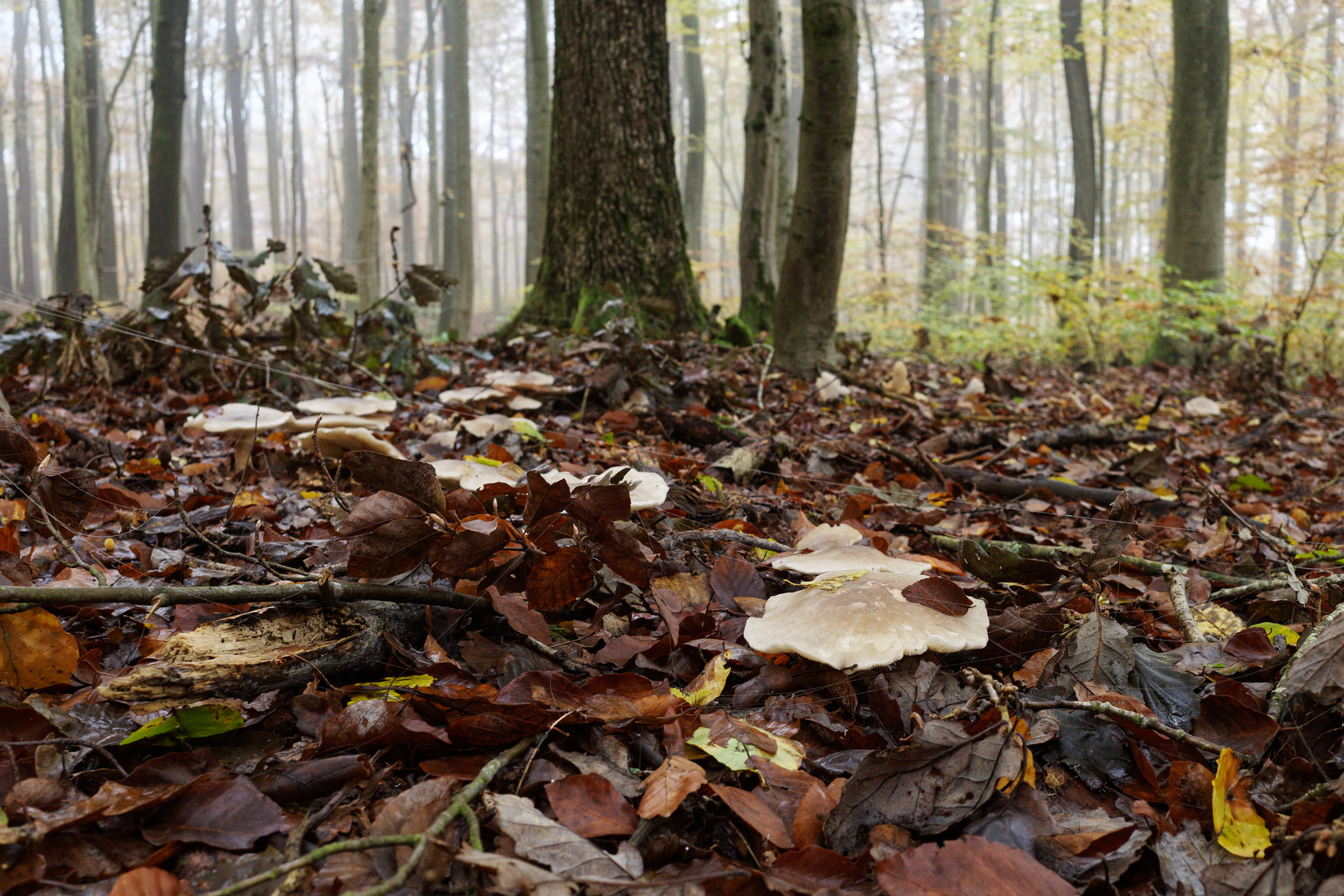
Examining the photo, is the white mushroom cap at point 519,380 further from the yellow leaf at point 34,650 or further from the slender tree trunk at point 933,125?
the slender tree trunk at point 933,125

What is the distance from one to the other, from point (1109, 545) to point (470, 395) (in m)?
2.55

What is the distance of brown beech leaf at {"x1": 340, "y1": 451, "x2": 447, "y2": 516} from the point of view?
4.04 ft

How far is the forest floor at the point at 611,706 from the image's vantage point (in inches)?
34.3

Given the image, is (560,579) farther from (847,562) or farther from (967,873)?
(967,873)

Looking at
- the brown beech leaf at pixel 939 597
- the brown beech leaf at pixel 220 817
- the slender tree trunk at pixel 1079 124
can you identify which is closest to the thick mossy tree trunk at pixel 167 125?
the brown beech leaf at pixel 220 817

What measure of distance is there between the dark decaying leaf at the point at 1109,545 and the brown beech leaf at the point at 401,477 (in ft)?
3.95

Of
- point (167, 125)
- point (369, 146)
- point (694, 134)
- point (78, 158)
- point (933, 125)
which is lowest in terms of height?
point (167, 125)

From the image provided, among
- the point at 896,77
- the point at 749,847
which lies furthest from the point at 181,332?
the point at 896,77

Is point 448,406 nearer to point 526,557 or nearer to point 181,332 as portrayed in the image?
point 181,332

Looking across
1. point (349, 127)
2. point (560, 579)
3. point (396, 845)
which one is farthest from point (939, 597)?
point (349, 127)

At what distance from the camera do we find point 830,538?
1.81 meters

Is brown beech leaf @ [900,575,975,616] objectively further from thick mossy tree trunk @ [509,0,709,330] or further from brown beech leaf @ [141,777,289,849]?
thick mossy tree trunk @ [509,0,709,330]

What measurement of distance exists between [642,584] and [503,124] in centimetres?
4400

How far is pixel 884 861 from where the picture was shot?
85 centimetres
